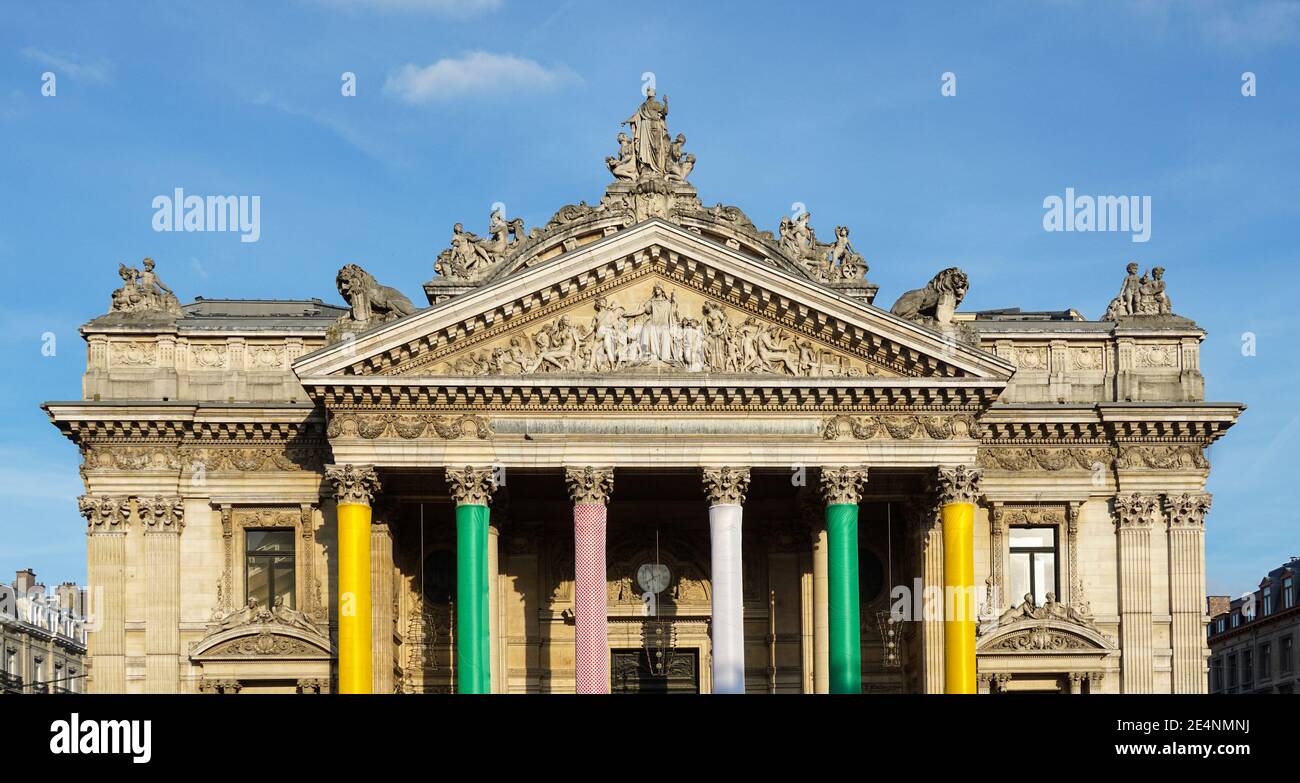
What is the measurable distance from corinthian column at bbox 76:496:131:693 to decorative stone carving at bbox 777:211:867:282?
18.2 m

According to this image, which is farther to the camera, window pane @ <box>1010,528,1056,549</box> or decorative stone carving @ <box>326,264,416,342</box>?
window pane @ <box>1010,528,1056,549</box>

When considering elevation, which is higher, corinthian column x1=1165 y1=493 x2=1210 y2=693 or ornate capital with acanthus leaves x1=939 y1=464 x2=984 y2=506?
ornate capital with acanthus leaves x1=939 y1=464 x2=984 y2=506

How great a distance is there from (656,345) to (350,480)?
25.8 feet

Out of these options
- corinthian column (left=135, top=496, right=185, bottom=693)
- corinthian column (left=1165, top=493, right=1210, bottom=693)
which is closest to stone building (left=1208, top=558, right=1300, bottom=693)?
corinthian column (left=1165, top=493, right=1210, bottom=693)

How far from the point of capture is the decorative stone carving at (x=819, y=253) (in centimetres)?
4966

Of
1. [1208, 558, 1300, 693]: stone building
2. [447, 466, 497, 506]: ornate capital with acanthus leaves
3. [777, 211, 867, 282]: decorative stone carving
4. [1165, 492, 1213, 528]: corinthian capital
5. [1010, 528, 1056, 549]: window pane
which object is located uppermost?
[777, 211, 867, 282]: decorative stone carving

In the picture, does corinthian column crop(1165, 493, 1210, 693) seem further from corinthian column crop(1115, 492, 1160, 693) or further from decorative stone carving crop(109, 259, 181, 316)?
decorative stone carving crop(109, 259, 181, 316)

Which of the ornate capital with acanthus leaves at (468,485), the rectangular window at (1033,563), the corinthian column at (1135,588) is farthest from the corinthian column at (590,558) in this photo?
the corinthian column at (1135,588)

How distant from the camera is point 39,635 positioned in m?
100

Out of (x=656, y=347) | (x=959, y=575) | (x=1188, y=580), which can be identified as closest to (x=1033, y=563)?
(x=1188, y=580)

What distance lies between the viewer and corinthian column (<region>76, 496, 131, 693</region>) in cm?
4806

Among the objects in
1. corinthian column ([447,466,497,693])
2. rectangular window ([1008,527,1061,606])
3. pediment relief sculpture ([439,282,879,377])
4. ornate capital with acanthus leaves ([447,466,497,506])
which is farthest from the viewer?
rectangular window ([1008,527,1061,606])

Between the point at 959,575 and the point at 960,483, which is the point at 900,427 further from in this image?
the point at 959,575

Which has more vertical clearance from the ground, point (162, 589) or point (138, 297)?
point (138, 297)
